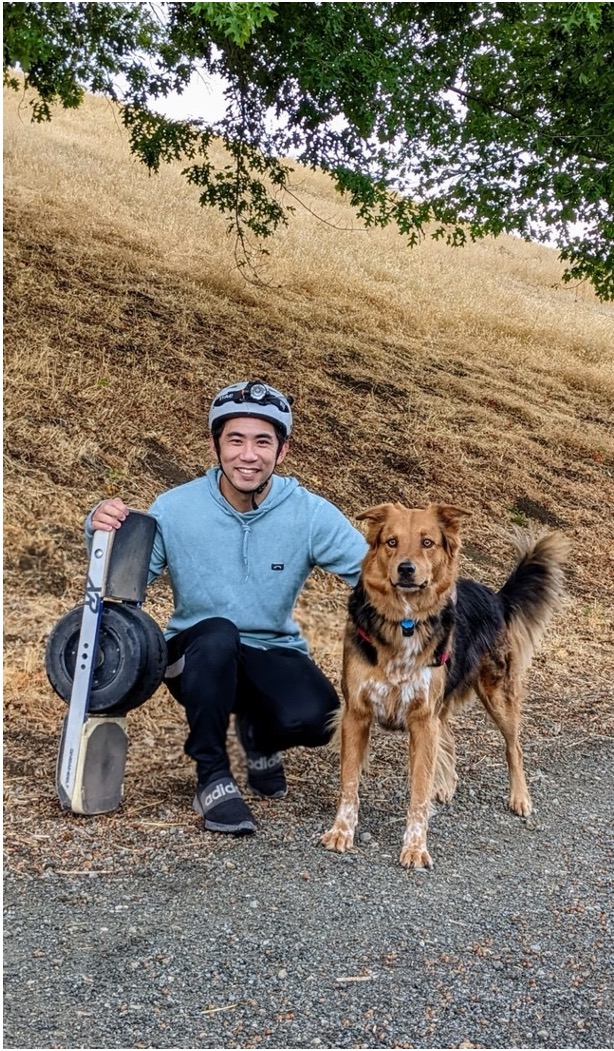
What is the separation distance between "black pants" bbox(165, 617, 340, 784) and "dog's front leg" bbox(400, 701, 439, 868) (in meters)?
0.44

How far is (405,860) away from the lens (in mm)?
4133

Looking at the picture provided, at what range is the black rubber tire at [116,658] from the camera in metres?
4.15

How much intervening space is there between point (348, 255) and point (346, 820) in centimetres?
1373

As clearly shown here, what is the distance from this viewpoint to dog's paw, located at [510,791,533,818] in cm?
486

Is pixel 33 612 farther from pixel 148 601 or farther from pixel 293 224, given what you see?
pixel 293 224

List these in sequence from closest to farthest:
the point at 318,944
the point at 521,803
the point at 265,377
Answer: the point at 318,944, the point at 521,803, the point at 265,377

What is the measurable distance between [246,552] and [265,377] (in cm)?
652

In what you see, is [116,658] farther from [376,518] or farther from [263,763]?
[376,518]

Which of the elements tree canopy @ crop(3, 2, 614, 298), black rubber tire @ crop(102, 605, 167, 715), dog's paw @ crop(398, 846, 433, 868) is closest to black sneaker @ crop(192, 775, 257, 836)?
black rubber tire @ crop(102, 605, 167, 715)

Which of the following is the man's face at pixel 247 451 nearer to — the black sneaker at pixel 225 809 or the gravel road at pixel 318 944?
the black sneaker at pixel 225 809

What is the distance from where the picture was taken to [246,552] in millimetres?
4527

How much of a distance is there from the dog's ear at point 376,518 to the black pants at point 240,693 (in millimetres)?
713

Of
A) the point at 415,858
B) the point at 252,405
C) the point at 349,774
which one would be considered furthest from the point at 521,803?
the point at 252,405

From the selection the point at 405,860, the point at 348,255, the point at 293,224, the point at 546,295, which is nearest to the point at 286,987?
the point at 405,860
